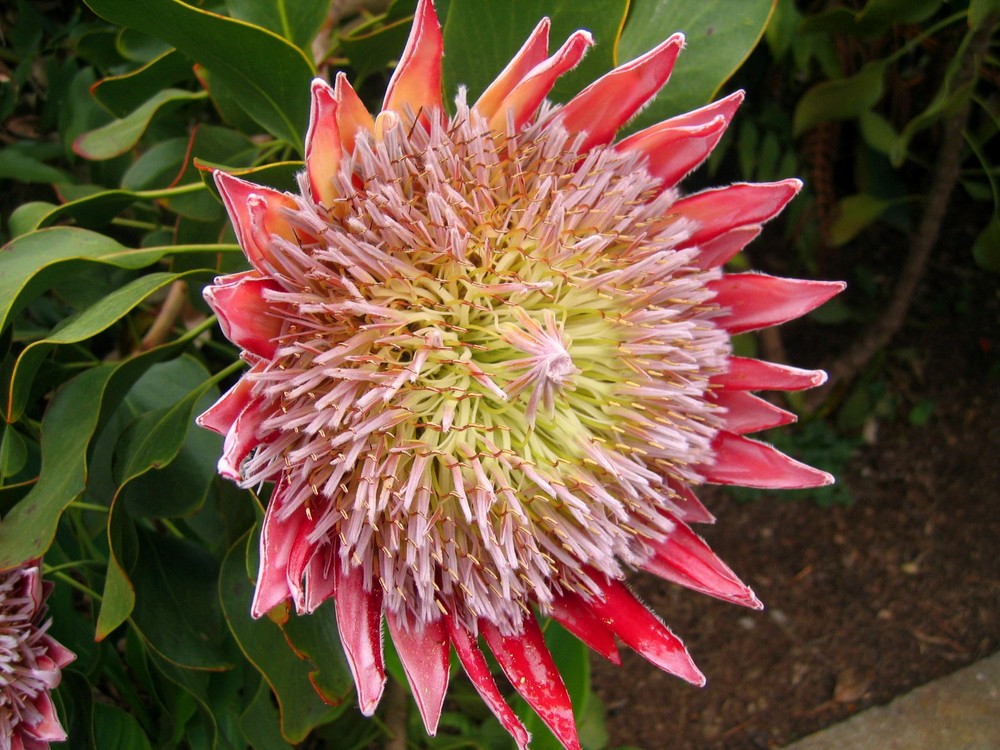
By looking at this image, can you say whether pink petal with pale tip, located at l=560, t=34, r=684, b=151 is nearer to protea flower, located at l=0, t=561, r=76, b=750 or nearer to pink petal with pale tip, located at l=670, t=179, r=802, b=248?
pink petal with pale tip, located at l=670, t=179, r=802, b=248

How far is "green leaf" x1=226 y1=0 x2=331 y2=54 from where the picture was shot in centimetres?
109

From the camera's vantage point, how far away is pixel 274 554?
2.63 ft

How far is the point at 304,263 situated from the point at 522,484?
35cm

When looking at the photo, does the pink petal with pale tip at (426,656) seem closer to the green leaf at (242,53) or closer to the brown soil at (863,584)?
the green leaf at (242,53)

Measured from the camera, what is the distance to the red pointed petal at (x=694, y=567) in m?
1.00

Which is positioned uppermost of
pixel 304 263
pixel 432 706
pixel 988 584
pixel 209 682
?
Result: pixel 304 263

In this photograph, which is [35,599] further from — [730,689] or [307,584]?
[730,689]

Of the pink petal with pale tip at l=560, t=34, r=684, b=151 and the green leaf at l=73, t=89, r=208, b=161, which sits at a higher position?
the pink petal with pale tip at l=560, t=34, r=684, b=151

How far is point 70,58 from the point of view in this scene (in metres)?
1.78

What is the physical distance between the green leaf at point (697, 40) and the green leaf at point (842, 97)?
94 cm

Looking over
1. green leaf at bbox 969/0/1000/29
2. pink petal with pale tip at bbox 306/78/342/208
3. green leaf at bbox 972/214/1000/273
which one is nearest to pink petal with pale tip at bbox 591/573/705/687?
pink petal with pale tip at bbox 306/78/342/208

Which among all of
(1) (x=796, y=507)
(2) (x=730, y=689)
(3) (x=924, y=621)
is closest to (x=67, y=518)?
(2) (x=730, y=689)

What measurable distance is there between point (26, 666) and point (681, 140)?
44.8 inches

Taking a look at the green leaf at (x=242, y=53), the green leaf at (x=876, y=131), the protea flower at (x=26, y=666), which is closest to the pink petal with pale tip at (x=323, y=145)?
the green leaf at (x=242, y=53)
